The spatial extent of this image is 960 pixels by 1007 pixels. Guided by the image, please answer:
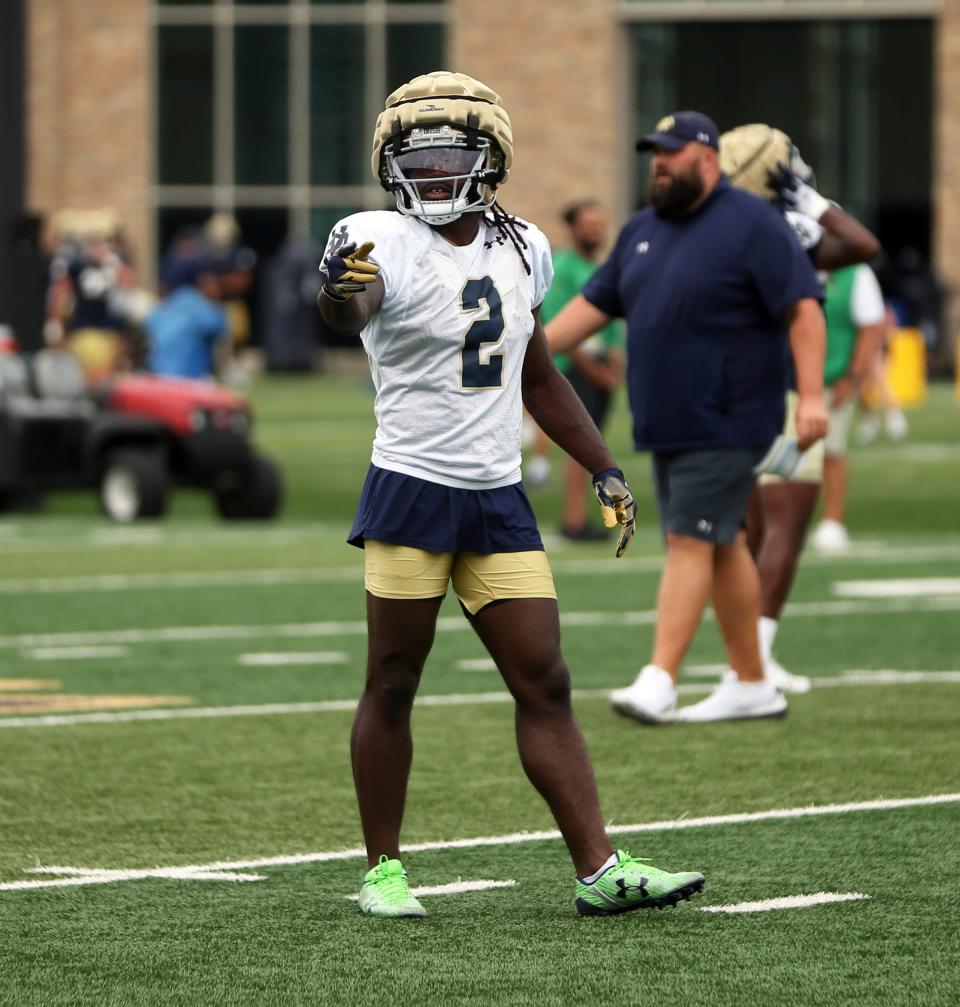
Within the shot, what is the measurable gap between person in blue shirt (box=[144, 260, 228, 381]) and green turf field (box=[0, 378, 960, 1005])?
8031 mm

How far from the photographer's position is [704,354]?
8992mm

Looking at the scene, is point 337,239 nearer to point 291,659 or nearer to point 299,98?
point 291,659

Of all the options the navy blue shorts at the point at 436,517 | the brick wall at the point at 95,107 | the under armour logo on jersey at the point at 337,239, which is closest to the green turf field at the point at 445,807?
the navy blue shorts at the point at 436,517

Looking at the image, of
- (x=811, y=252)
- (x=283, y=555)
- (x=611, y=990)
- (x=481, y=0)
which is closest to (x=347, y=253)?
(x=611, y=990)

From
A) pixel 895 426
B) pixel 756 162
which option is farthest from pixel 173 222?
pixel 756 162

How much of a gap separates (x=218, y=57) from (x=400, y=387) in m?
39.8

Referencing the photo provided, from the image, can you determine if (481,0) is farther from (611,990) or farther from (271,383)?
(611,990)

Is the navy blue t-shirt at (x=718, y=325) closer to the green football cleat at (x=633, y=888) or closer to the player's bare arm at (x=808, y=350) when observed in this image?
the player's bare arm at (x=808, y=350)

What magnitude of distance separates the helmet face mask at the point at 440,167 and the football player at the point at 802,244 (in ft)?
10.7

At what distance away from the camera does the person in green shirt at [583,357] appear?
16.2m

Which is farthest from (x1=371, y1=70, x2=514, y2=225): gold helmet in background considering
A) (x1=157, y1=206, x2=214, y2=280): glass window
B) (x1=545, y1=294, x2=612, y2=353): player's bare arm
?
(x1=157, y1=206, x2=214, y2=280): glass window

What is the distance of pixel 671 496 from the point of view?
904 centimetres

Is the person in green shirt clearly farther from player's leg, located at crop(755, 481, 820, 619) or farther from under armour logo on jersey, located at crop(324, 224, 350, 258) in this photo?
under armour logo on jersey, located at crop(324, 224, 350, 258)

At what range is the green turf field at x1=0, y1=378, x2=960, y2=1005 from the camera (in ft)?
17.9
